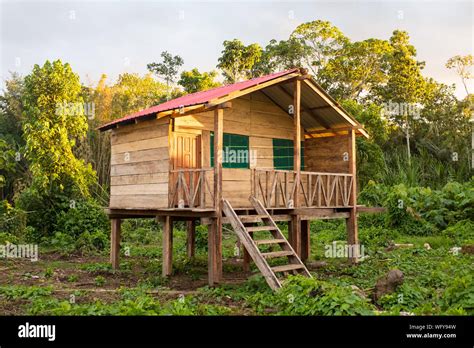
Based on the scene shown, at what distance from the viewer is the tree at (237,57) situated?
3062 centimetres

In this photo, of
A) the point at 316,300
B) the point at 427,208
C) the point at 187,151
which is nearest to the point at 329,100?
the point at 187,151

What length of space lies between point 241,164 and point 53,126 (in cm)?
1013

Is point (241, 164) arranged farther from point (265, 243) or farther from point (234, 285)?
point (234, 285)

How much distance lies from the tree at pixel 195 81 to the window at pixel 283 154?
1381cm

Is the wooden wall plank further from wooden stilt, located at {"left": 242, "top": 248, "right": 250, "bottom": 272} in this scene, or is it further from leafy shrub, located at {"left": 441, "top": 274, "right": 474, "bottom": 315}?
leafy shrub, located at {"left": 441, "top": 274, "right": 474, "bottom": 315}

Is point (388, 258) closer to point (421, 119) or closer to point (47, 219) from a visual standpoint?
point (47, 219)

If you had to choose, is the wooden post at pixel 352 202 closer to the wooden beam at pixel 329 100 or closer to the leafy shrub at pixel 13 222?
the wooden beam at pixel 329 100

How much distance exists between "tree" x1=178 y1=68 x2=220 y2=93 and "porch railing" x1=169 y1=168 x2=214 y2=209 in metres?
16.2

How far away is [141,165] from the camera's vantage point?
13953mm

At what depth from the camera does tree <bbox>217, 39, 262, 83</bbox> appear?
30.6 m

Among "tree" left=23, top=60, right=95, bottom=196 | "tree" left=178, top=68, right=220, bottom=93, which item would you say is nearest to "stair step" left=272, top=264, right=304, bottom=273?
"tree" left=23, top=60, right=95, bottom=196

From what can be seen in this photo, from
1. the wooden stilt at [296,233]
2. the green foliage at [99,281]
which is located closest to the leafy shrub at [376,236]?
the wooden stilt at [296,233]
